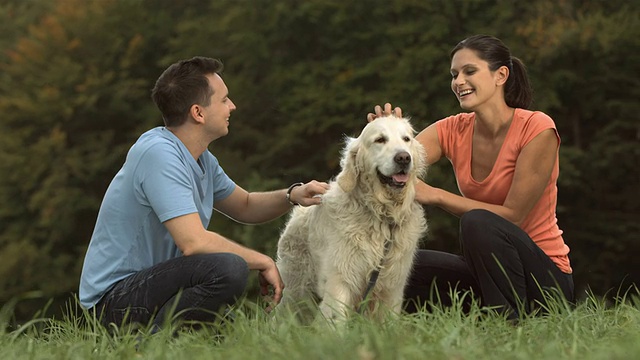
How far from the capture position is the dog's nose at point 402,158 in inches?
166

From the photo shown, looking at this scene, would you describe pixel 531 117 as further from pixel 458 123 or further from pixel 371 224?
pixel 371 224

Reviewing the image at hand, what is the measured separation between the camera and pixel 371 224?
14.7 feet

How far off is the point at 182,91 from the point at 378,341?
77.9 inches

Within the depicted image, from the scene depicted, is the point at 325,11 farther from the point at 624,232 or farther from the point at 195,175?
the point at 195,175

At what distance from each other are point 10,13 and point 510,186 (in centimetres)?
2055

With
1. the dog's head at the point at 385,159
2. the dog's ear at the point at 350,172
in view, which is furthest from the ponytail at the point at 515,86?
the dog's ear at the point at 350,172

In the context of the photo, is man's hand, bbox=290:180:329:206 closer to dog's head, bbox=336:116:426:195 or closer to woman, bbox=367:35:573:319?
dog's head, bbox=336:116:426:195

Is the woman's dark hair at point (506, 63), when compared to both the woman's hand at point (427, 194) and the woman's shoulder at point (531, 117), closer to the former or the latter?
the woman's shoulder at point (531, 117)

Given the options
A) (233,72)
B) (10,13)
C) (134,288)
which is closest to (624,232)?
(233,72)

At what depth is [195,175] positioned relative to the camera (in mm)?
4395

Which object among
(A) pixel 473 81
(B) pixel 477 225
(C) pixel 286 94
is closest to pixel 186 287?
(B) pixel 477 225

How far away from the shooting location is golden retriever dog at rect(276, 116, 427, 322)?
438cm

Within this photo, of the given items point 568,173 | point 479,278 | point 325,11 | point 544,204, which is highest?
point 325,11

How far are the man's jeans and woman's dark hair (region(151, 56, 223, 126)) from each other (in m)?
0.74
